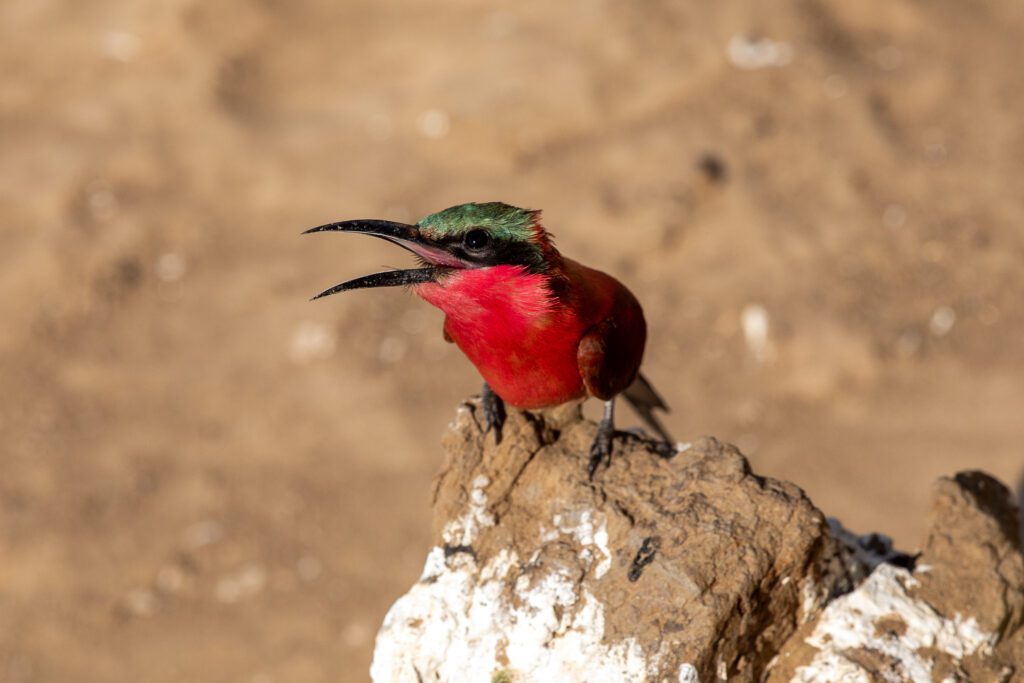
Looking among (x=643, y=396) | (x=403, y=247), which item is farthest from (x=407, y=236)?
(x=643, y=396)

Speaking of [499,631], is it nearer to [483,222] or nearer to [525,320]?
[525,320]

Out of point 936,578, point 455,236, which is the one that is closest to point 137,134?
point 455,236

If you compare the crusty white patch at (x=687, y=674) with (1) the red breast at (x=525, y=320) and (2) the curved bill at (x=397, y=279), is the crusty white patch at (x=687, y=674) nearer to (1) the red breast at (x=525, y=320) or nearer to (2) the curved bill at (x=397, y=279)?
(1) the red breast at (x=525, y=320)

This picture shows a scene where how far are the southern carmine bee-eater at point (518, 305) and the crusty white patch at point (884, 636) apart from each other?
2.51 ft

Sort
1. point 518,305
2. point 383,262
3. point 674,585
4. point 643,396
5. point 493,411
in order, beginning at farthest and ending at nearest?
point 383,262, point 643,396, point 493,411, point 518,305, point 674,585

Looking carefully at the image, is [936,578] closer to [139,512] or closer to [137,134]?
[139,512]

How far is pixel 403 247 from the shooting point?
3.08 m

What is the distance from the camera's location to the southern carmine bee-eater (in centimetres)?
311

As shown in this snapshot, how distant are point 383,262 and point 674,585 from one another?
19.2ft

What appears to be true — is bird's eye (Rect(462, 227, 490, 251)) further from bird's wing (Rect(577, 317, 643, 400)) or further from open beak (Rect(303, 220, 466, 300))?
bird's wing (Rect(577, 317, 643, 400))

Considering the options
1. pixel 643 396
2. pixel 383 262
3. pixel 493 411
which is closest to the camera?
pixel 493 411

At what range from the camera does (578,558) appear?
320cm

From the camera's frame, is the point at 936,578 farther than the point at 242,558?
No

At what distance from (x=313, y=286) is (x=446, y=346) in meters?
1.24
